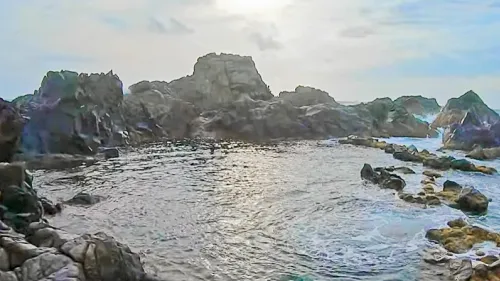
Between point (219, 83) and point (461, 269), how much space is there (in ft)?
321

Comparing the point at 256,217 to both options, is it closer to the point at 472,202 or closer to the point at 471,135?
the point at 472,202

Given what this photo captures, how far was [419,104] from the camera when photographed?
163750mm

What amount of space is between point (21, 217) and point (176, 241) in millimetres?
8419

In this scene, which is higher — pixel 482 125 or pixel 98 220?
pixel 482 125

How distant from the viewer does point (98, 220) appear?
30484mm

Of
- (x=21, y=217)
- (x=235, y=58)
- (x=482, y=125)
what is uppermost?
(x=235, y=58)

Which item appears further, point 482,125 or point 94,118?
point 482,125

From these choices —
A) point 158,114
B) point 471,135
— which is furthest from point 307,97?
point 471,135

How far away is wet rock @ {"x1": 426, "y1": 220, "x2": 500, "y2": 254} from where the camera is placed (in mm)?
26172

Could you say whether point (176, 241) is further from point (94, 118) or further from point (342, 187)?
point (94, 118)

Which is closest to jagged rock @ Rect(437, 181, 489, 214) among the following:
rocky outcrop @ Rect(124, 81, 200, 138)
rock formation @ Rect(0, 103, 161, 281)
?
rock formation @ Rect(0, 103, 161, 281)

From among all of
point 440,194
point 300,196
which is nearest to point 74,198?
point 300,196

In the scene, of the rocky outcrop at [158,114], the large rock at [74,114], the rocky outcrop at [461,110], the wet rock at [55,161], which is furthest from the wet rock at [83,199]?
the rocky outcrop at [461,110]

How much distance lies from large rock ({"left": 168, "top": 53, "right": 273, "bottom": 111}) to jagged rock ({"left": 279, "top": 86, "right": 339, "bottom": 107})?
19.9 feet
